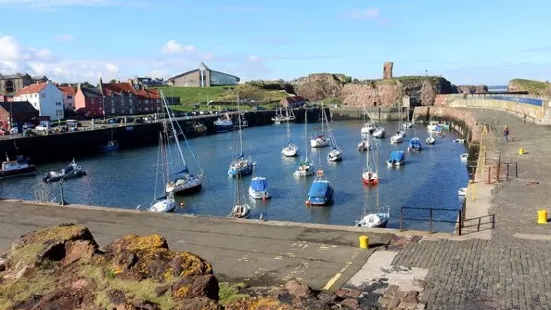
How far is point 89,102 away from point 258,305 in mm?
114961

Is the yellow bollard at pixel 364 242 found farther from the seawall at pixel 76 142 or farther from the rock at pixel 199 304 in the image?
the seawall at pixel 76 142

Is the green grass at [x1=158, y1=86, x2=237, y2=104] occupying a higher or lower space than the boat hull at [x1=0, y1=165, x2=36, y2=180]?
higher

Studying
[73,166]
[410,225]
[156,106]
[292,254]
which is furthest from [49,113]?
[292,254]

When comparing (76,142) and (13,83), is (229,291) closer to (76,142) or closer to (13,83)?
(76,142)

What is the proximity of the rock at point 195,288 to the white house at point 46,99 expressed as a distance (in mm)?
102449

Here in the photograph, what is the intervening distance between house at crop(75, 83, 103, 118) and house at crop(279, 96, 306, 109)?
6453 cm

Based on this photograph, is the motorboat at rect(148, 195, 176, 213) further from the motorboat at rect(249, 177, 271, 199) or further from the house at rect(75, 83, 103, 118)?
the house at rect(75, 83, 103, 118)

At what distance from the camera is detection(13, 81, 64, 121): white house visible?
342 feet

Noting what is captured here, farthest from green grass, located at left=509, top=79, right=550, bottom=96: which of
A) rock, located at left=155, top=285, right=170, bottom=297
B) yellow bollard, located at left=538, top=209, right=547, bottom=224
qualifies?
rock, located at left=155, top=285, right=170, bottom=297

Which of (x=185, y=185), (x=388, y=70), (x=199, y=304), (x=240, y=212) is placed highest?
(x=388, y=70)

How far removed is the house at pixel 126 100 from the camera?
120m

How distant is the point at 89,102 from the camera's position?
116 metres

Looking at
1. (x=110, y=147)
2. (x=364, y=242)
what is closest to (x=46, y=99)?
(x=110, y=147)

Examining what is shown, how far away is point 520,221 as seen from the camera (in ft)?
69.2
